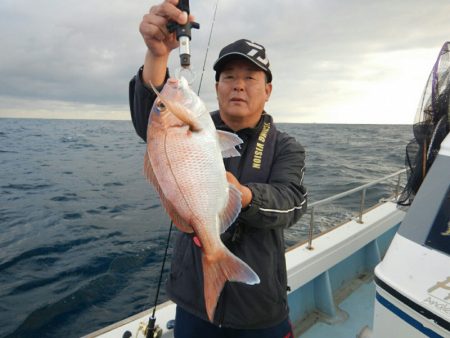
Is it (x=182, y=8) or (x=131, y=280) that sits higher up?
(x=182, y=8)

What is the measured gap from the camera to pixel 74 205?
11.1 m

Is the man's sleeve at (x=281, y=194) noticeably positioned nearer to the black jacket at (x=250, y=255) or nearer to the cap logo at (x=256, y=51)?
the black jacket at (x=250, y=255)

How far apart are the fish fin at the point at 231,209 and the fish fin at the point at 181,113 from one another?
1.10 ft

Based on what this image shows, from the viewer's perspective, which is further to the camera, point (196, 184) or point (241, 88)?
point (241, 88)

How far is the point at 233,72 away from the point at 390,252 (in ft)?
4.97

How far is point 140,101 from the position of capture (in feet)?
6.75

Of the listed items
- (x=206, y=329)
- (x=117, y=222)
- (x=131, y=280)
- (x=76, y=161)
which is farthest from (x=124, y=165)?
(x=206, y=329)

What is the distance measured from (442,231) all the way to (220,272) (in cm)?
131

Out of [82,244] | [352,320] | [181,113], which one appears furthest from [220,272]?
[82,244]

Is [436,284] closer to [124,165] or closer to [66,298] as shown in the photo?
[66,298]

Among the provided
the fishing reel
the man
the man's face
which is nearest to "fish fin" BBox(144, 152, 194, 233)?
the man

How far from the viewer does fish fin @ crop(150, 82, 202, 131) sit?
5.04 feet

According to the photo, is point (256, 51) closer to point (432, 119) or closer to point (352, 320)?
point (432, 119)

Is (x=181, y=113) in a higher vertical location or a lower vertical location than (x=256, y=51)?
lower
